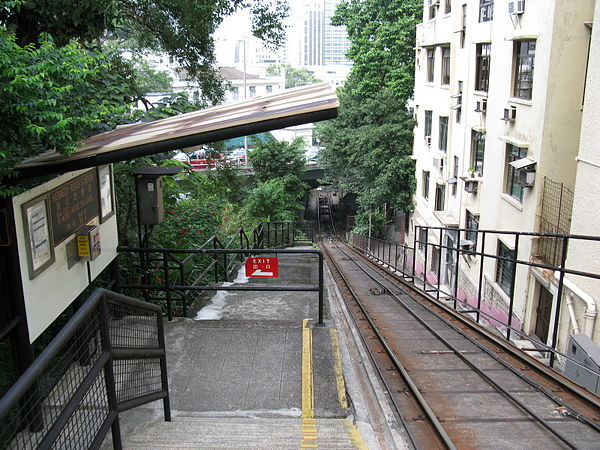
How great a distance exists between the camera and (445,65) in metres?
23.9

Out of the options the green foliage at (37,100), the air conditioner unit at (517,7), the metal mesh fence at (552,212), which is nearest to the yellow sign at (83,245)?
the green foliage at (37,100)

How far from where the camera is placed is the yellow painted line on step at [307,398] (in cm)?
414

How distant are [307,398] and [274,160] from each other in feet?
103

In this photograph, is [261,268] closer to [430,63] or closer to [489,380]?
[489,380]

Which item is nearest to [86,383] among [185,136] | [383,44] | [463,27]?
[185,136]

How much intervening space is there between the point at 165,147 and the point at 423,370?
13.5 ft

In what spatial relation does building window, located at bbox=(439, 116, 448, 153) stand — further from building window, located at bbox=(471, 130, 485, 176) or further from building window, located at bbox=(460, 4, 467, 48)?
building window, located at bbox=(471, 130, 485, 176)

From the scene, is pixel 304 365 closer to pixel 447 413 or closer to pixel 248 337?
pixel 248 337

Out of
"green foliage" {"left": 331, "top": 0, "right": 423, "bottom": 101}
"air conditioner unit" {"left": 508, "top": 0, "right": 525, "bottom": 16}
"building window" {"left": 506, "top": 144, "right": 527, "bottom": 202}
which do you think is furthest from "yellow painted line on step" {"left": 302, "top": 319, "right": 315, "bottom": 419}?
"green foliage" {"left": 331, "top": 0, "right": 423, "bottom": 101}

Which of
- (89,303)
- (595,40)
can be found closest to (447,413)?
(89,303)

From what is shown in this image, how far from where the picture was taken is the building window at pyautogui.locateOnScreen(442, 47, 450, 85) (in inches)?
928

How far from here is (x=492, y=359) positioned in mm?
7012

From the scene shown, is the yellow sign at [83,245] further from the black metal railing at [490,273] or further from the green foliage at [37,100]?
the black metal railing at [490,273]

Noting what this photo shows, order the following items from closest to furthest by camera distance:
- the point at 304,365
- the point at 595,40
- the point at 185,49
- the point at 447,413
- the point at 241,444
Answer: the point at 241,444 → the point at 447,413 → the point at 304,365 → the point at 595,40 → the point at 185,49
